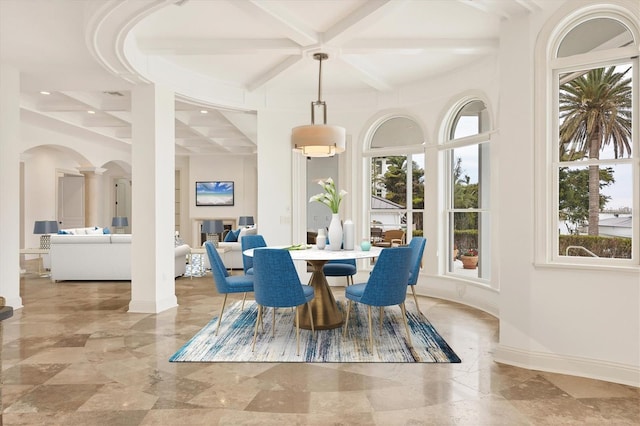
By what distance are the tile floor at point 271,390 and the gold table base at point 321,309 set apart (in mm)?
980

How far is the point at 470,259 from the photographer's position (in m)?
5.45

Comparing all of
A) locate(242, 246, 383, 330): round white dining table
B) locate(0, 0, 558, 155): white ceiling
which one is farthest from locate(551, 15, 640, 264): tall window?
locate(242, 246, 383, 330): round white dining table

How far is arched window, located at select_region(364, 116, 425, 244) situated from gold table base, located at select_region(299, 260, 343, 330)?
2.32m

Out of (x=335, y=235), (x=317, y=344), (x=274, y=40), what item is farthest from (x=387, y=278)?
(x=274, y=40)

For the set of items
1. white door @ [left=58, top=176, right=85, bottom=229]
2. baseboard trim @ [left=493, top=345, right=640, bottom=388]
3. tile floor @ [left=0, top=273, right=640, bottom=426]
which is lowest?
tile floor @ [left=0, top=273, right=640, bottom=426]

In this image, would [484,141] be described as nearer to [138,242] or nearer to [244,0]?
[244,0]

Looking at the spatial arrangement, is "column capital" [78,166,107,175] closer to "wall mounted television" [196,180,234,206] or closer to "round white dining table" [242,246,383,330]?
Answer: "wall mounted television" [196,180,234,206]

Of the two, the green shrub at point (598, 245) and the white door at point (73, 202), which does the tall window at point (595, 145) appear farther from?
the white door at point (73, 202)

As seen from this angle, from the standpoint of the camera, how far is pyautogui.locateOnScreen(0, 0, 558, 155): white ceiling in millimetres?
3604

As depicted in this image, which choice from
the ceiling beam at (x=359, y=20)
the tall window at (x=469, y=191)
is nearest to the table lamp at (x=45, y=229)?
the ceiling beam at (x=359, y=20)

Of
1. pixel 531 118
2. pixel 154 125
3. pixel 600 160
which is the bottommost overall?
pixel 600 160

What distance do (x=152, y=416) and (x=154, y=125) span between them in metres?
3.49

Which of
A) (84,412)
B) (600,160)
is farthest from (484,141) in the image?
(84,412)

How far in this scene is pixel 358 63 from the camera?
5082 mm
